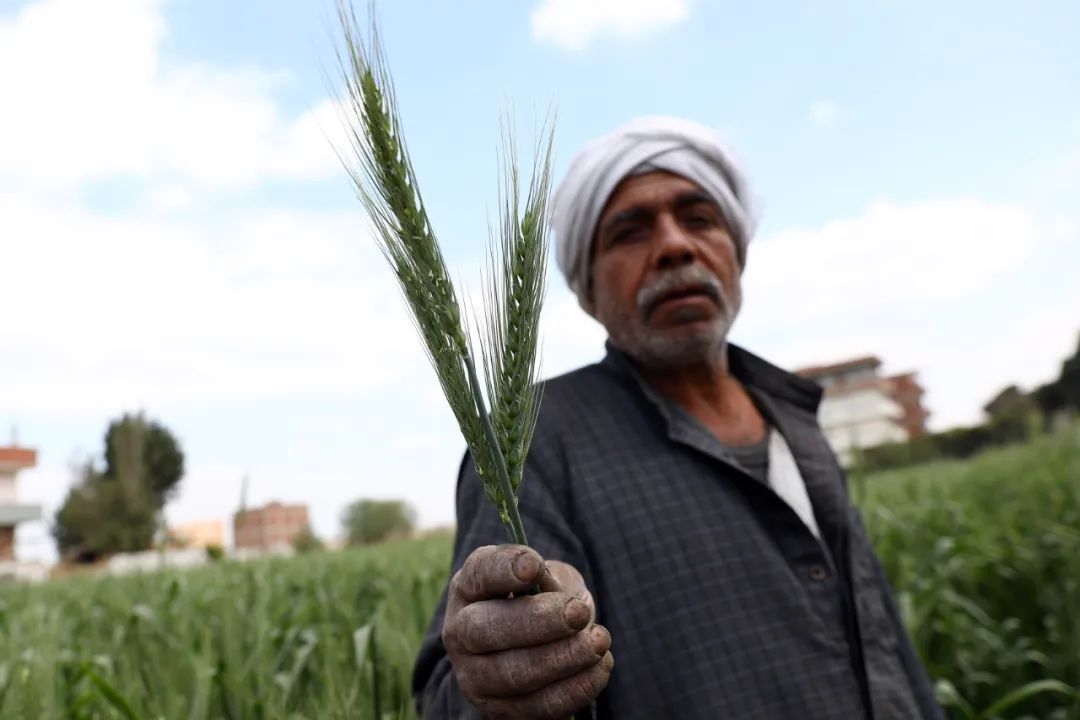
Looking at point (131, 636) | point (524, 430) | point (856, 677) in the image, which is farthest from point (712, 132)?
point (131, 636)

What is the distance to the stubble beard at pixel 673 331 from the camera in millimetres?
2209

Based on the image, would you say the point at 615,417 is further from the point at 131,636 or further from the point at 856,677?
the point at 131,636

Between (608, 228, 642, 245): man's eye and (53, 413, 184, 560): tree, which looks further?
(53, 413, 184, 560): tree

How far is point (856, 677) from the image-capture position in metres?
2.00

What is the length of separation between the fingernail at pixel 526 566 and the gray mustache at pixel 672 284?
146 centimetres

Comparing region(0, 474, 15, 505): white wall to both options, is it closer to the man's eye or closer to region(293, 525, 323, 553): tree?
region(293, 525, 323, 553): tree

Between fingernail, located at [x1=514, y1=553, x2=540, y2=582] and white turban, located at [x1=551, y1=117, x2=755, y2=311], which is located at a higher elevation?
white turban, located at [x1=551, y1=117, x2=755, y2=311]

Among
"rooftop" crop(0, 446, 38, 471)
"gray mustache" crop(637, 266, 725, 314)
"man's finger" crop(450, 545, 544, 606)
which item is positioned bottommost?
"man's finger" crop(450, 545, 544, 606)

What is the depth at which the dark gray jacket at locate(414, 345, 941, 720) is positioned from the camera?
1730 mm

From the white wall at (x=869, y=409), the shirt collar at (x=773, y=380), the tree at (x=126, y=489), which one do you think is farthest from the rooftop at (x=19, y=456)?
the white wall at (x=869, y=409)

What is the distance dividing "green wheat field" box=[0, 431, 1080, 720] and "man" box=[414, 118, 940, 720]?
361 millimetres

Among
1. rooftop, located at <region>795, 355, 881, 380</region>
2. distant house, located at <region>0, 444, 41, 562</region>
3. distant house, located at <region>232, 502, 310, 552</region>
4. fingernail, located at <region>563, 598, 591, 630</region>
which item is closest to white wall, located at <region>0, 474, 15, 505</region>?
distant house, located at <region>0, 444, 41, 562</region>

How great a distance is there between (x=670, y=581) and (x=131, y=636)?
153 centimetres

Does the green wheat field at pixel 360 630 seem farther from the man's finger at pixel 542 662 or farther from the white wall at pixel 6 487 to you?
the white wall at pixel 6 487
